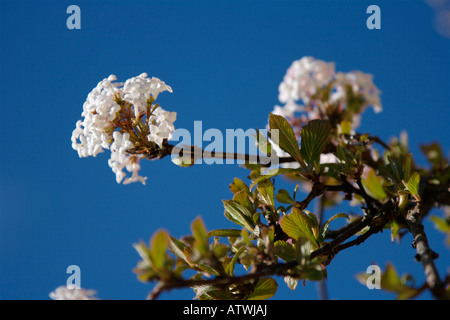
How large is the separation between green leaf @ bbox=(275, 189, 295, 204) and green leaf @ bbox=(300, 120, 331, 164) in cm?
12

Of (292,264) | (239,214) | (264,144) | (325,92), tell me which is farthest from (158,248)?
(325,92)

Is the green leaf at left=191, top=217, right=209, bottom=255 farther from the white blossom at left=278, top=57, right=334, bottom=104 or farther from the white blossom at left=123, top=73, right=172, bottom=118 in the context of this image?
the white blossom at left=278, top=57, right=334, bottom=104

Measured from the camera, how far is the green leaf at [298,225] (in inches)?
42.6

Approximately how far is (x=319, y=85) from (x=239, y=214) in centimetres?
114

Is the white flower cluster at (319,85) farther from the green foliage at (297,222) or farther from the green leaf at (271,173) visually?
the green leaf at (271,173)

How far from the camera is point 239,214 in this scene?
1.20 meters

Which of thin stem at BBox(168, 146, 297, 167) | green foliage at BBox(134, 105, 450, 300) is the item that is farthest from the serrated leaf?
thin stem at BBox(168, 146, 297, 167)

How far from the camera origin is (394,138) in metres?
2.05

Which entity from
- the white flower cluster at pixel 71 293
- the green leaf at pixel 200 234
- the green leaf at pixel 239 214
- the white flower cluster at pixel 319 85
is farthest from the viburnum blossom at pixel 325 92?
the green leaf at pixel 200 234

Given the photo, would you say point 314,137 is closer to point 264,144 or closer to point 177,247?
point 264,144

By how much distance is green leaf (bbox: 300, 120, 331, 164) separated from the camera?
1.27 m

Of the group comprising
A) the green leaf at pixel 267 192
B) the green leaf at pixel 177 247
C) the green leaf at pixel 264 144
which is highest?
the green leaf at pixel 264 144

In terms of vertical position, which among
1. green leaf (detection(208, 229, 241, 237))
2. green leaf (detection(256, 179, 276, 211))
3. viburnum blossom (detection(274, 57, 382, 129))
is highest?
viburnum blossom (detection(274, 57, 382, 129))
